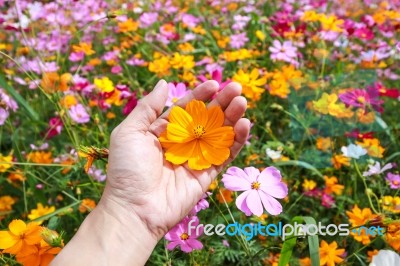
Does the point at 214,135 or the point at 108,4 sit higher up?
the point at 214,135

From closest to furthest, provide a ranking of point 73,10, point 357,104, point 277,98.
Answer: point 357,104
point 277,98
point 73,10

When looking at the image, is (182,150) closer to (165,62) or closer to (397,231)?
(397,231)

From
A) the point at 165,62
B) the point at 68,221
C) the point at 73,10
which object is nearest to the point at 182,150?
the point at 68,221

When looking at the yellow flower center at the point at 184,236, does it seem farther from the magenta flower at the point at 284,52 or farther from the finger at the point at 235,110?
the magenta flower at the point at 284,52

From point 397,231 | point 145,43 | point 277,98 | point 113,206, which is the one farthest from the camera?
point 145,43

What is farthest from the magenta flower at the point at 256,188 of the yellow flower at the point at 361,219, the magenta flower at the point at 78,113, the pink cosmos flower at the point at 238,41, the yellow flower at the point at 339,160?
the pink cosmos flower at the point at 238,41

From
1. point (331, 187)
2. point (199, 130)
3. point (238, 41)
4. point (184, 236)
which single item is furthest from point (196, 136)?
point (238, 41)

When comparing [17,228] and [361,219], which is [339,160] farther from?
[17,228]

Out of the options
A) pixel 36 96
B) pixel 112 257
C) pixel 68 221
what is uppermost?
pixel 112 257

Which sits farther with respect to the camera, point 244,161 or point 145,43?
point 145,43
